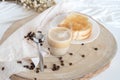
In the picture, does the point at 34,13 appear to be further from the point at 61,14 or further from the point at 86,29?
the point at 86,29

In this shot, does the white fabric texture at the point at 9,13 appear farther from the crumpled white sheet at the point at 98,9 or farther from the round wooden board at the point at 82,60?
the round wooden board at the point at 82,60

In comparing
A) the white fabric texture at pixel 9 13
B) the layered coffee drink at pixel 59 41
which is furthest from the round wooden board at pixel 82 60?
the white fabric texture at pixel 9 13

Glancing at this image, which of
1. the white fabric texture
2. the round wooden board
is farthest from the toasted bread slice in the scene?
the white fabric texture

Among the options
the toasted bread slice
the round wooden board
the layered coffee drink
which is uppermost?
the toasted bread slice

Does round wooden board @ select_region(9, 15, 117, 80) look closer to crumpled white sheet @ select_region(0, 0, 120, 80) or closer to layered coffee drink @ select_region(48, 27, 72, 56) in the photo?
layered coffee drink @ select_region(48, 27, 72, 56)

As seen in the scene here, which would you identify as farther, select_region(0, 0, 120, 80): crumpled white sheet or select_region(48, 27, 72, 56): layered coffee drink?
select_region(0, 0, 120, 80): crumpled white sheet

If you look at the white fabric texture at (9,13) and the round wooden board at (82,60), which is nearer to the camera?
the round wooden board at (82,60)
